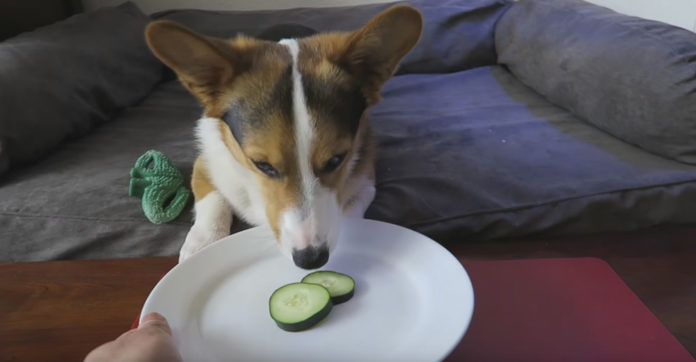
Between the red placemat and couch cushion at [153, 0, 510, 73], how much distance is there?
1896 millimetres

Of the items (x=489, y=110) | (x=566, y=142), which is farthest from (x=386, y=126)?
(x=566, y=142)

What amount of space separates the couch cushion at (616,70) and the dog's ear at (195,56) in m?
1.47

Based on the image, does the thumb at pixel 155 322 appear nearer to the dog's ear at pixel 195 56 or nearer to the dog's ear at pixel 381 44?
the dog's ear at pixel 195 56

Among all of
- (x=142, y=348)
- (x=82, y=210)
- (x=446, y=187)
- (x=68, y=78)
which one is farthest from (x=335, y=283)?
(x=68, y=78)

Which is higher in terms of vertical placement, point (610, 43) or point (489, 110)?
point (610, 43)

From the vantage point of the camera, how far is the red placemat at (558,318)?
3.19 ft

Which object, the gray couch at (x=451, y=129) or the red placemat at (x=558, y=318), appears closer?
the red placemat at (x=558, y=318)

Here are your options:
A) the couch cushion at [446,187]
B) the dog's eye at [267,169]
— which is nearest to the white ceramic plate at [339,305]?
the dog's eye at [267,169]

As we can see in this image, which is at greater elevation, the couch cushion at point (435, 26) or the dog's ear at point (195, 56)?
the dog's ear at point (195, 56)

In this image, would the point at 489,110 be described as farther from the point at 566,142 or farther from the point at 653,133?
the point at 653,133

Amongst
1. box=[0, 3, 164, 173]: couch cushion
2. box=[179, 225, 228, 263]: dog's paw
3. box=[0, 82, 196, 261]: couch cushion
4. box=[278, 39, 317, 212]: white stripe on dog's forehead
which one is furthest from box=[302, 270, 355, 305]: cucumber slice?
box=[0, 3, 164, 173]: couch cushion

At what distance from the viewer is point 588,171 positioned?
5.40 ft

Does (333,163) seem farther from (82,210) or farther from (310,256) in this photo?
(82,210)

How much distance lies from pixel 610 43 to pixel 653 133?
0.49m
